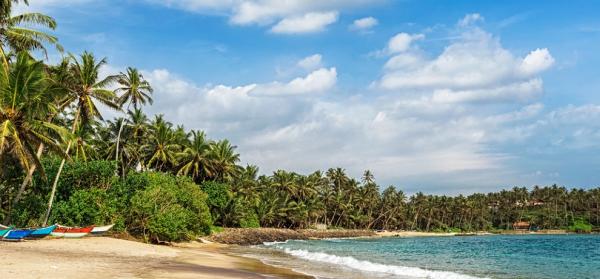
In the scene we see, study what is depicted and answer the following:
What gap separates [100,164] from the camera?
37.3 m

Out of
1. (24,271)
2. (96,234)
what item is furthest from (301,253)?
(24,271)

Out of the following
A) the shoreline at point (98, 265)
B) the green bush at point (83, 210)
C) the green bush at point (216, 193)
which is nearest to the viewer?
the shoreline at point (98, 265)

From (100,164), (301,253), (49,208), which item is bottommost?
(301,253)

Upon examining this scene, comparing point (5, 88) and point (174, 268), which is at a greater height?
point (5, 88)

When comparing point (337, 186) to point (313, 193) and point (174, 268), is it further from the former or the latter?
point (174, 268)

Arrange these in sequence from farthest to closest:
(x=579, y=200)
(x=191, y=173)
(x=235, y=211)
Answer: (x=579, y=200)
(x=235, y=211)
(x=191, y=173)

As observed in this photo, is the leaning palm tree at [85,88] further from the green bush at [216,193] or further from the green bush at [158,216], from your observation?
the green bush at [216,193]

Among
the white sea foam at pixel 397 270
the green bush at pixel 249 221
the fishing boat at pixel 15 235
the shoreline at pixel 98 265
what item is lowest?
the white sea foam at pixel 397 270

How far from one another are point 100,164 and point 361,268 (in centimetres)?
2204

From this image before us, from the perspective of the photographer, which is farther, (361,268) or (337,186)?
(337,186)

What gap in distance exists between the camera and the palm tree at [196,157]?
62.0m

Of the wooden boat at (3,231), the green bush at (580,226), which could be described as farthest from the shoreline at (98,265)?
the green bush at (580,226)

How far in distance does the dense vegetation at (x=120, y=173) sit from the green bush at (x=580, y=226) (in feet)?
178

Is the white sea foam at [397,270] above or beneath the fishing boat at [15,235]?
beneath
